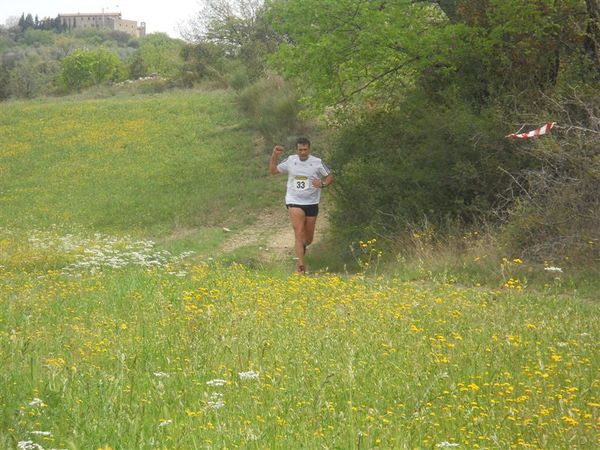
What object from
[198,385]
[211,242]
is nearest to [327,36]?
[211,242]

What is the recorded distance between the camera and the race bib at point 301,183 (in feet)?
50.4

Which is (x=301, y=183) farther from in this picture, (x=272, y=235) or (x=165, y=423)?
(x=165, y=423)

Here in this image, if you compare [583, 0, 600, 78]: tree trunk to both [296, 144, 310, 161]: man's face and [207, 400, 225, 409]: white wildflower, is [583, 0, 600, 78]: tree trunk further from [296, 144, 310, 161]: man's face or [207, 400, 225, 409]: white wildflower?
[207, 400, 225, 409]: white wildflower

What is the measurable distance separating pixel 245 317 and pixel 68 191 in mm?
23593

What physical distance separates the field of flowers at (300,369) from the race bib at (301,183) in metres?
4.49

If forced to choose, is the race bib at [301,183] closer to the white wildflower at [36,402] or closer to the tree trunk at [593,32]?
the tree trunk at [593,32]

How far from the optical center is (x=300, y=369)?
257 inches

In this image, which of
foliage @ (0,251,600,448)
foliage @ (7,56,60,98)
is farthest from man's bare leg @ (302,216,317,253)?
foliage @ (7,56,60,98)

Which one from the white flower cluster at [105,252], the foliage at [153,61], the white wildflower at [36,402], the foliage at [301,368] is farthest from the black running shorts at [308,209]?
the foliage at [153,61]

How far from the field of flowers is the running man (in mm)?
4429

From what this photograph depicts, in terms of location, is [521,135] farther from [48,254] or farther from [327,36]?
[48,254]

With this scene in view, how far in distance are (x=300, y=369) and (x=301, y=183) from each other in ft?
29.5

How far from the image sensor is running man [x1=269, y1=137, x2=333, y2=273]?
15352 millimetres

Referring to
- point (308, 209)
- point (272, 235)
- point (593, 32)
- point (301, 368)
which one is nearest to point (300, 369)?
point (301, 368)
